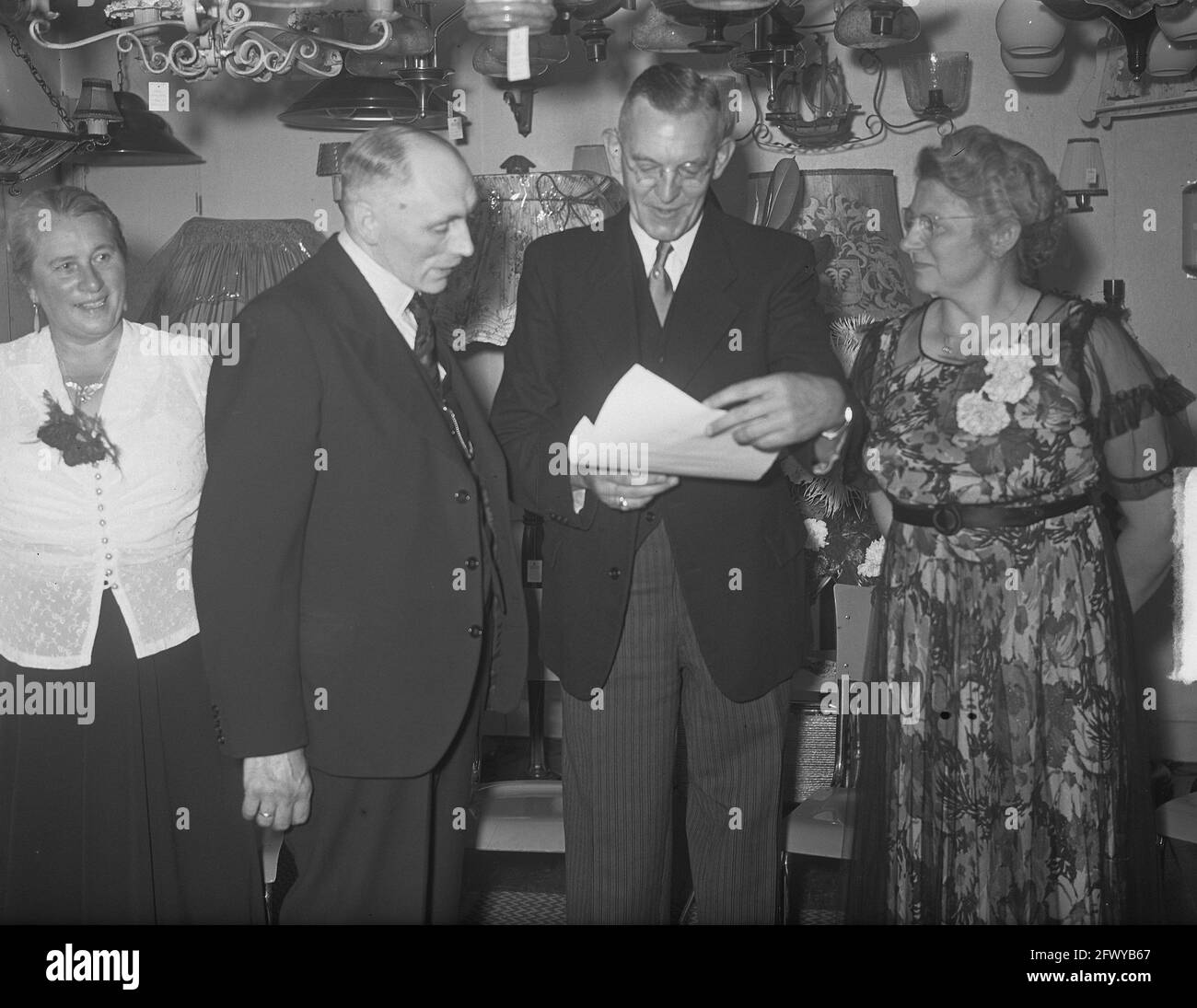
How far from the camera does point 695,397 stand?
204cm

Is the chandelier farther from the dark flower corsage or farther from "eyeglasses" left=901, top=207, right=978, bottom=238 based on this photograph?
"eyeglasses" left=901, top=207, right=978, bottom=238

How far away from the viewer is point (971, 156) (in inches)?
82.4

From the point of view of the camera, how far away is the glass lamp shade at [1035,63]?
311 centimetres

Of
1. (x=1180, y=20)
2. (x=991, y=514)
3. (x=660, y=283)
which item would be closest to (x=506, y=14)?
(x=660, y=283)

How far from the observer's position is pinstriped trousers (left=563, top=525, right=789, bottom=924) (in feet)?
6.68

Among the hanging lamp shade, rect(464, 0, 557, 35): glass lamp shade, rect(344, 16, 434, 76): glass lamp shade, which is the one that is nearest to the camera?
rect(464, 0, 557, 35): glass lamp shade

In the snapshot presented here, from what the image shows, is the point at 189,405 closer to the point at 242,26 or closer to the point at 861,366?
the point at 242,26

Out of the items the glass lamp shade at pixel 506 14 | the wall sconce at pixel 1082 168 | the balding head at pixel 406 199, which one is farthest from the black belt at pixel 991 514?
the wall sconce at pixel 1082 168

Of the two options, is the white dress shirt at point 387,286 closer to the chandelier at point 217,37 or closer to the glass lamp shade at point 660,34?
the chandelier at point 217,37

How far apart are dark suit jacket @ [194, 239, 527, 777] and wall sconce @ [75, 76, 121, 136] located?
107 centimetres

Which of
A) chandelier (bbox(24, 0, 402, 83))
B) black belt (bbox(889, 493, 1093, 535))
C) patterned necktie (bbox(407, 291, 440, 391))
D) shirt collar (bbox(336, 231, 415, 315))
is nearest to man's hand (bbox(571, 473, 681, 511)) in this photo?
patterned necktie (bbox(407, 291, 440, 391))
